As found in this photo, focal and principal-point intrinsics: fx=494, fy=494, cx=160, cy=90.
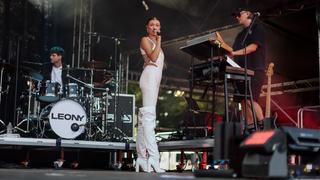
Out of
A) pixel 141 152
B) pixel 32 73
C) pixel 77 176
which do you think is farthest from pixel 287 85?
pixel 77 176

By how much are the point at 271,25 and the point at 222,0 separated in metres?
1.11

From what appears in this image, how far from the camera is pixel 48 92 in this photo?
23.6 ft

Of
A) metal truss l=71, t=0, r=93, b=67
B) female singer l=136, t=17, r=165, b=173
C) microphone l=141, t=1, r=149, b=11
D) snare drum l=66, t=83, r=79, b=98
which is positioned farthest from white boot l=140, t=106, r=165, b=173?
microphone l=141, t=1, r=149, b=11

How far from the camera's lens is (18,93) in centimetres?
768

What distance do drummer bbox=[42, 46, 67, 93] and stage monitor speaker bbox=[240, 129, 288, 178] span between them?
17.5ft

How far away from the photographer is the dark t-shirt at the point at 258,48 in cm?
538

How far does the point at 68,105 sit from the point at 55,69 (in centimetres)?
75

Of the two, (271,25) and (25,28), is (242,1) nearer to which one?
(271,25)

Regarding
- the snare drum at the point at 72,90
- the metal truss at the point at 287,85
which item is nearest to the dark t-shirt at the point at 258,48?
the snare drum at the point at 72,90

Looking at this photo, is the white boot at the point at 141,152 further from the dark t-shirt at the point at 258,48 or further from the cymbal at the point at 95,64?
the cymbal at the point at 95,64

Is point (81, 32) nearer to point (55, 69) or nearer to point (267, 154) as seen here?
point (55, 69)

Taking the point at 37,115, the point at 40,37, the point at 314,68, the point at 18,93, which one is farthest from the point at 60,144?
the point at 314,68

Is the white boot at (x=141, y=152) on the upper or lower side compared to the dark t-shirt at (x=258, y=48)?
lower

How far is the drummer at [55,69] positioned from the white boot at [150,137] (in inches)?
103
